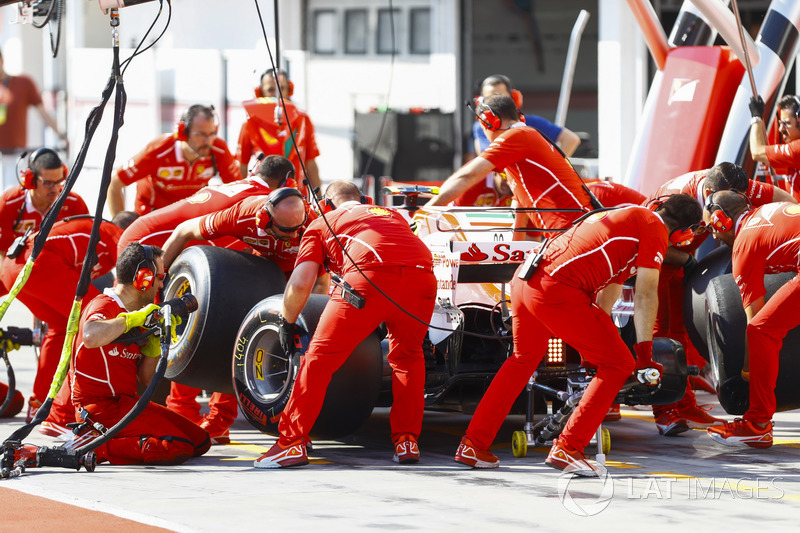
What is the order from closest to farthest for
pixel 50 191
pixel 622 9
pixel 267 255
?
pixel 267 255 → pixel 50 191 → pixel 622 9

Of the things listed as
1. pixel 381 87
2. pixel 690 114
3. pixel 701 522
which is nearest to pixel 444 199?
pixel 701 522

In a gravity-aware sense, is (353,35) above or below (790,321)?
above

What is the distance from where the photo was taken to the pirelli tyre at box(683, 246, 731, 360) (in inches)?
321

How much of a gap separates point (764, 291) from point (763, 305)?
0.08 m

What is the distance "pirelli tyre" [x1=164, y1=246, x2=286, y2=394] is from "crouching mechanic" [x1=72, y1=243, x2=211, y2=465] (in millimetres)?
581

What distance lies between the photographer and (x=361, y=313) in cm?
670

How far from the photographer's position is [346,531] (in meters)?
5.08

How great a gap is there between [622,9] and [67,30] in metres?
9.31

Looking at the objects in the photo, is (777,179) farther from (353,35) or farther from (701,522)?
(353,35)

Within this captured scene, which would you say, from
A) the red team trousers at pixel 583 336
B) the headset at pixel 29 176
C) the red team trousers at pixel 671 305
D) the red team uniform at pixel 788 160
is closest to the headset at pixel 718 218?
the red team trousers at pixel 671 305

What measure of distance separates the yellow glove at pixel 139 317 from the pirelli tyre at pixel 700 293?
3.51 metres

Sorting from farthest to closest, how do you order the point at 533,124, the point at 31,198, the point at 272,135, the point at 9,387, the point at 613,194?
1. the point at 272,135
2. the point at 533,124
3. the point at 31,198
4. the point at 613,194
5. the point at 9,387

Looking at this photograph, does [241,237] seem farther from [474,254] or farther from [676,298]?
[676,298]

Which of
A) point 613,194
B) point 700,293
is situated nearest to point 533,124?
point 613,194
